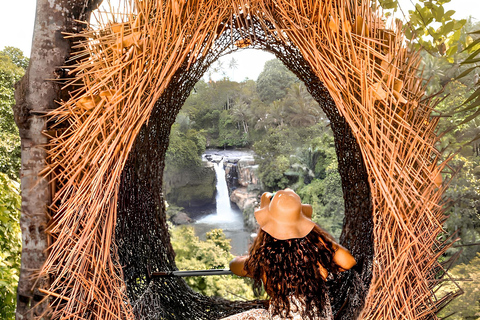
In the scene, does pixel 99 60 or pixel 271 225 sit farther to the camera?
pixel 271 225

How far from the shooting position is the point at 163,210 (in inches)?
55.9

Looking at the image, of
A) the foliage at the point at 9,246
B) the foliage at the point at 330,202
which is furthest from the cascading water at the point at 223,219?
the foliage at the point at 9,246

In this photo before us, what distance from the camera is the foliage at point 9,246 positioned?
57.0 inches

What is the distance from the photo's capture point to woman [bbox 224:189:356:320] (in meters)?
0.91

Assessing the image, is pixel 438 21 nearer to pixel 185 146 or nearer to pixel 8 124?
pixel 185 146

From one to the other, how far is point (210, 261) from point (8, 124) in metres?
3.60

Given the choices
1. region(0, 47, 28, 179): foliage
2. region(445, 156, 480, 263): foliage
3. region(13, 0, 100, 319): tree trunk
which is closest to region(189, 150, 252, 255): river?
region(0, 47, 28, 179): foliage

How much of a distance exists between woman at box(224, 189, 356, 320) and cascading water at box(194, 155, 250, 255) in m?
5.00

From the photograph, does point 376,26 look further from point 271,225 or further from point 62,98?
point 62,98

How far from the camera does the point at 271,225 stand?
0.92 metres

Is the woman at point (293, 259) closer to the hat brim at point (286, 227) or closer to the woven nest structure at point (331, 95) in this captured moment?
the hat brim at point (286, 227)

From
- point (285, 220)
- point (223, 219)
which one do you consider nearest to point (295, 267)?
point (285, 220)

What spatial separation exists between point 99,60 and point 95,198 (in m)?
0.32

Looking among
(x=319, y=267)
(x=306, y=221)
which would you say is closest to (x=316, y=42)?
(x=306, y=221)
